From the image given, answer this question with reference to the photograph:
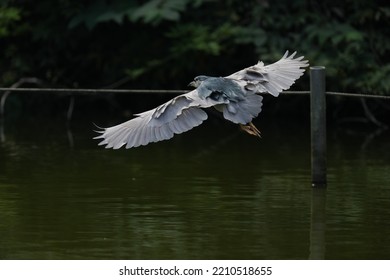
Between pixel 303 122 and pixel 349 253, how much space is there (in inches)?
281

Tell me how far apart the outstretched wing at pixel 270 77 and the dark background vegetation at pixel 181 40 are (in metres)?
4.22

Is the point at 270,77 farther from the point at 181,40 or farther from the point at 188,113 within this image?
the point at 181,40

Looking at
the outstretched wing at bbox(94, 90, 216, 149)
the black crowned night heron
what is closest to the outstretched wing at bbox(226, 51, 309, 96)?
the black crowned night heron

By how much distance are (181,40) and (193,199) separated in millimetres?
5007

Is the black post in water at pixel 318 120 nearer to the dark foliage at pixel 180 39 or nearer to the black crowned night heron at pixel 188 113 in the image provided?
the black crowned night heron at pixel 188 113

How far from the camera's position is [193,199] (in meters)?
7.88

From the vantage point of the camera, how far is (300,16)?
1243cm

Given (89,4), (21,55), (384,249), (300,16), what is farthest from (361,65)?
(384,249)

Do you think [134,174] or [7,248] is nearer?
[7,248]

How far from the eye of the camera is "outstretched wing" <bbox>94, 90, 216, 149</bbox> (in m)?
6.61

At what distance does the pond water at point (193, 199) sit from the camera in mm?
6359

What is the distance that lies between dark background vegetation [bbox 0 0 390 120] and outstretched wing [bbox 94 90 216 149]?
5265mm

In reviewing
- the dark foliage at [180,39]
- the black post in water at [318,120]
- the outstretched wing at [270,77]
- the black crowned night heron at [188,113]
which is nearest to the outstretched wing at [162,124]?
the black crowned night heron at [188,113]

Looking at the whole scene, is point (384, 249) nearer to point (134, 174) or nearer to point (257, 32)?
point (134, 174)
